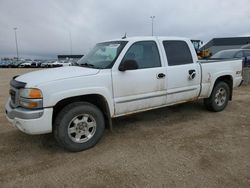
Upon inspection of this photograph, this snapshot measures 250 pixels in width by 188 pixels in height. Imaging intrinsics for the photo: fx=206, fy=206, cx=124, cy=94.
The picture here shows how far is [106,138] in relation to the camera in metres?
3.99

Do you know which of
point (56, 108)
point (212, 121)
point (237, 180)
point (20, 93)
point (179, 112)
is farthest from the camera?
point (179, 112)

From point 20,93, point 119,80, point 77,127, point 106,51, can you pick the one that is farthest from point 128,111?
point 20,93

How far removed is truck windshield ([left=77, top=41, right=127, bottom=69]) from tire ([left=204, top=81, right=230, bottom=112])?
280cm

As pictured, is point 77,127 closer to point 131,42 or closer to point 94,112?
point 94,112

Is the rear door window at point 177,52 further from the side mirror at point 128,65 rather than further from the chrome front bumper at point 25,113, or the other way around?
the chrome front bumper at point 25,113

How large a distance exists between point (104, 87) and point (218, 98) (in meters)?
3.42

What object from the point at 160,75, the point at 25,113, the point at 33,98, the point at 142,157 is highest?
the point at 160,75

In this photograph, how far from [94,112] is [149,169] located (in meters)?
1.30

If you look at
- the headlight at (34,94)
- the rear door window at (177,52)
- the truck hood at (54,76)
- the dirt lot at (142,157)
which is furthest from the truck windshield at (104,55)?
the dirt lot at (142,157)

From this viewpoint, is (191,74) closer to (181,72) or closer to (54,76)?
(181,72)

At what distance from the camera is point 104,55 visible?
4051 millimetres

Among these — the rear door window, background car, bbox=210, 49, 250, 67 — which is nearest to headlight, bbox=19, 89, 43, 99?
the rear door window

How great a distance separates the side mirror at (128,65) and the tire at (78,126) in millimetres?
836

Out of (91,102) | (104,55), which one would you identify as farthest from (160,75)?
(91,102)
